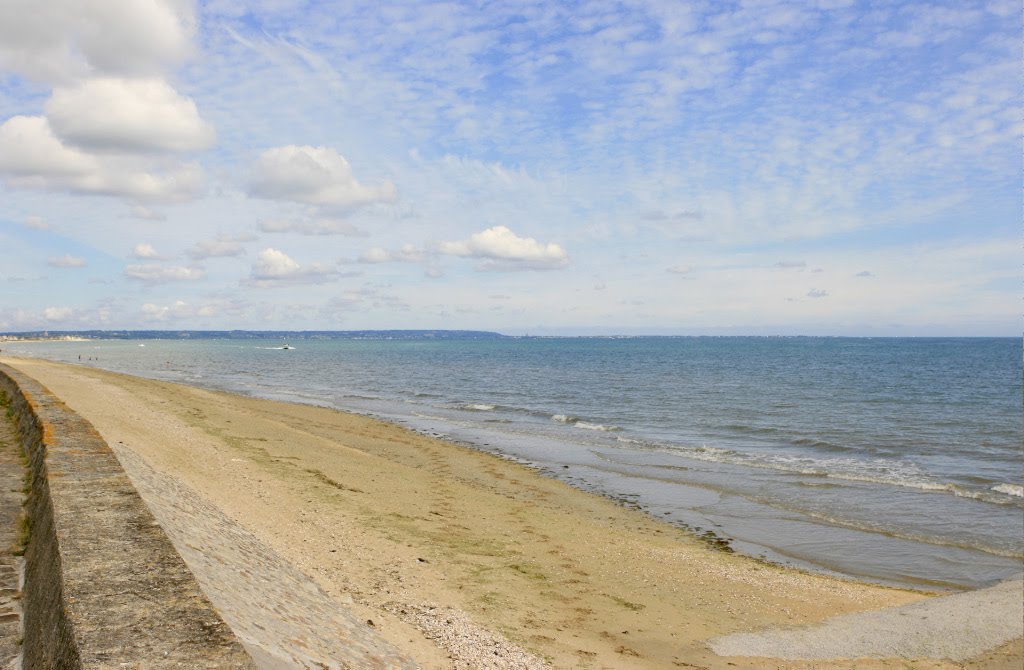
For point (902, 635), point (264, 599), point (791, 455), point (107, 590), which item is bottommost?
point (791, 455)

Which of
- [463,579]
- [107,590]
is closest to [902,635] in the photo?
[463,579]

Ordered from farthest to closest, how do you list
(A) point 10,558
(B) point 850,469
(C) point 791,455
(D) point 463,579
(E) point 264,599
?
(C) point 791,455, (B) point 850,469, (D) point 463,579, (A) point 10,558, (E) point 264,599

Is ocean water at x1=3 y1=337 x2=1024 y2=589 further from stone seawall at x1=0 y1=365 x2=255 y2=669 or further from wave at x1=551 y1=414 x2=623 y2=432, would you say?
stone seawall at x1=0 y1=365 x2=255 y2=669

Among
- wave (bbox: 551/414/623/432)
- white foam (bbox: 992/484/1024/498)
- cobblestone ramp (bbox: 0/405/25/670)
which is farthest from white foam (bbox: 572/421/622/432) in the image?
cobblestone ramp (bbox: 0/405/25/670)

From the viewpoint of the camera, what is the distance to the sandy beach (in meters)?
5.61

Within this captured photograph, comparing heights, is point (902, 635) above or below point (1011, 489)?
above

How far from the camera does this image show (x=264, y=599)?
5.00 meters

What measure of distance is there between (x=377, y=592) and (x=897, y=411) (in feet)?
109

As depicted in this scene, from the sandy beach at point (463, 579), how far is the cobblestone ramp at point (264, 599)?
3 centimetres

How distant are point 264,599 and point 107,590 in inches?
62.0

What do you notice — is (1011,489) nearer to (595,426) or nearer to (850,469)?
(850,469)

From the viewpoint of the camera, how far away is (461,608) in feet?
23.3

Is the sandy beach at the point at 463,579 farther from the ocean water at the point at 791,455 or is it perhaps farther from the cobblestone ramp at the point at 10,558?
the ocean water at the point at 791,455

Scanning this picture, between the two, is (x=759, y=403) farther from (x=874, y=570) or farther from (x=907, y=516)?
(x=874, y=570)
